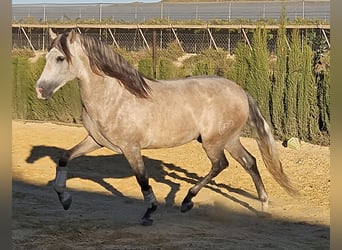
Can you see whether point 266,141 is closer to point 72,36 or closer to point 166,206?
point 166,206

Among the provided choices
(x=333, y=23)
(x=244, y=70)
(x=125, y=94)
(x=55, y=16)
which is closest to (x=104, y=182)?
(x=125, y=94)

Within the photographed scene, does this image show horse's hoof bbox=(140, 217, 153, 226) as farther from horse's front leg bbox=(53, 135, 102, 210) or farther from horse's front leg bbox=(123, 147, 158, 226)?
horse's front leg bbox=(53, 135, 102, 210)

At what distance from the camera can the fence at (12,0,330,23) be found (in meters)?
46.9

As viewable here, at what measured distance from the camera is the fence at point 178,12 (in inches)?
1845

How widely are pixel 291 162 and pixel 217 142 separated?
191 inches

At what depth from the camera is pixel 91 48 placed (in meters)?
6.25

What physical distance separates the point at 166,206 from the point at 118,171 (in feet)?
8.33

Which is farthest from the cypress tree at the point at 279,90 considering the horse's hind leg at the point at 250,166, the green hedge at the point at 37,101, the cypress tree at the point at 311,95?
the horse's hind leg at the point at 250,166

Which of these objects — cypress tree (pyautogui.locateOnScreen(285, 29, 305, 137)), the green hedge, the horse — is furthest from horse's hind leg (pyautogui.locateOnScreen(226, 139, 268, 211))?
the green hedge

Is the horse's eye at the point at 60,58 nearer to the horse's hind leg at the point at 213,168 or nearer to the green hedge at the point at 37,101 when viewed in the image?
the horse's hind leg at the point at 213,168

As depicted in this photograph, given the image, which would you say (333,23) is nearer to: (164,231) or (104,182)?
(164,231)

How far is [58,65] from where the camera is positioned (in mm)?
6086

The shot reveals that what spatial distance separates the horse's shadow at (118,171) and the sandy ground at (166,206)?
0.02m

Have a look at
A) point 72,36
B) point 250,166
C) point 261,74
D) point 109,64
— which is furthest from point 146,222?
point 261,74
